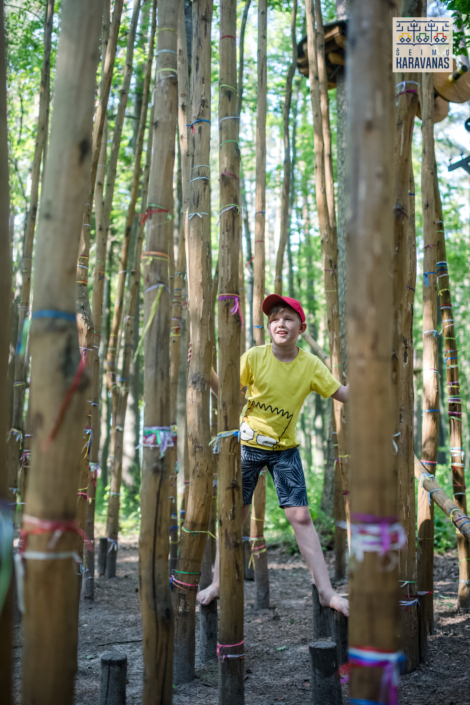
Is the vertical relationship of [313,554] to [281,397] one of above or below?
below

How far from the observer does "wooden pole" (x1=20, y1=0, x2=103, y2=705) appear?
143cm

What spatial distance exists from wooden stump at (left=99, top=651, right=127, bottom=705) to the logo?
277 cm

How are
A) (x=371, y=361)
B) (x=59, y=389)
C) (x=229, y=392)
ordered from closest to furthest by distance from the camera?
(x=371, y=361)
(x=59, y=389)
(x=229, y=392)

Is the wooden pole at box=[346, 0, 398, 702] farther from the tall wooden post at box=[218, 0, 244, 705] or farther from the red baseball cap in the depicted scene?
the red baseball cap

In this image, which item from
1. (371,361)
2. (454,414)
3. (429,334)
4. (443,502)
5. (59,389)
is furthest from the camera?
(454,414)

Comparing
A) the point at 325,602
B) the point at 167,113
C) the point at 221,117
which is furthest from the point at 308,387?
the point at 167,113

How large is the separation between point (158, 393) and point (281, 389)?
1302 mm

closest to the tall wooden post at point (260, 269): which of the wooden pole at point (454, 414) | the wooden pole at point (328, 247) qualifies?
the wooden pole at point (328, 247)

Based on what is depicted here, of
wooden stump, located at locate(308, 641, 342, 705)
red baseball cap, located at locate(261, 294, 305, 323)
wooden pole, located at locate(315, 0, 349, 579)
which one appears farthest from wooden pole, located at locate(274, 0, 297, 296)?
wooden stump, located at locate(308, 641, 342, 705)

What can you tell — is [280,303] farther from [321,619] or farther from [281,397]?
[321,619]

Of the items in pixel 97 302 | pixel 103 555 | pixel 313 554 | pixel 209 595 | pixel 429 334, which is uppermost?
pixel 97 302

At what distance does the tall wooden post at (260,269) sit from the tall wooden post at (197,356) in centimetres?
136

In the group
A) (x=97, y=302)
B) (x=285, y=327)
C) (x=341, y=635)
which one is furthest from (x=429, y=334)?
(x=97, y=302)

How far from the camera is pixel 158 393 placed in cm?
178
